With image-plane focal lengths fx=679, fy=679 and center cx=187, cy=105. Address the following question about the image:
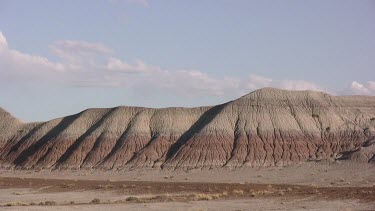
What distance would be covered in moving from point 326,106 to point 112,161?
38895 millimetres

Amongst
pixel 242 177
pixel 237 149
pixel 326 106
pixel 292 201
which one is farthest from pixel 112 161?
pixel 292 201

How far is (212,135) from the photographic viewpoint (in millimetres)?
112625

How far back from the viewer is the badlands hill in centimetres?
10694

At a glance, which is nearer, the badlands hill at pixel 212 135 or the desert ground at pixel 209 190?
the desert ground at pixel 209 190

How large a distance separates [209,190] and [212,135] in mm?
47402

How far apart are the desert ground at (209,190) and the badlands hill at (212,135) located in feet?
16.5

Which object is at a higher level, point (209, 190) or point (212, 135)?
point (212, 135)

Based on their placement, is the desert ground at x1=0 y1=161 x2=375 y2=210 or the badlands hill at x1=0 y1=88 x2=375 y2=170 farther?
the badlands hill at x1=0 y1=88 x2=375 y2=170

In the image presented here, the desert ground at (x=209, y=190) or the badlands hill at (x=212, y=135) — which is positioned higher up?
the badlands hill at (x=212, y=135)

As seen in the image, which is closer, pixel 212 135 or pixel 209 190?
pixel 209 190

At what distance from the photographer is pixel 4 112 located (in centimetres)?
14788

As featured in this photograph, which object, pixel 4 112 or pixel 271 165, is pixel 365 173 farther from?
pixel 4 112

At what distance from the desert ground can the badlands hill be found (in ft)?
16.5

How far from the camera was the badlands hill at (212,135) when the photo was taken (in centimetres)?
10694
